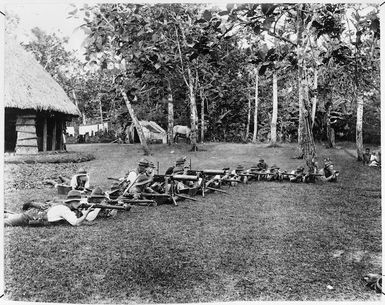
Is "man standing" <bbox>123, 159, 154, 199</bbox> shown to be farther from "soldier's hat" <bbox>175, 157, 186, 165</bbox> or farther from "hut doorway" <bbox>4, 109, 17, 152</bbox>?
"hut doorway" <bbox>4, 109, 17, 152</bbox>

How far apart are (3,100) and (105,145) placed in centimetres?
318

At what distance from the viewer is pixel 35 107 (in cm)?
856

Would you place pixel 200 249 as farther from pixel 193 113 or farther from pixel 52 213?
pixel 193 113

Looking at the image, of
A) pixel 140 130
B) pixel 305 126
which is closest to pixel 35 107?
pixel 140 130

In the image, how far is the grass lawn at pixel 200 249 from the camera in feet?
10.8

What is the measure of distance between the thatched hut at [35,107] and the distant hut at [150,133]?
4.71 ft

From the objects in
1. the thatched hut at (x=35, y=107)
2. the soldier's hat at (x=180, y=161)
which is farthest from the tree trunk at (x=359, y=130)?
the thatched hut at (x=35, y=107)

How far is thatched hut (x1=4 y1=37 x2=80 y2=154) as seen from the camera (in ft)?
19.6

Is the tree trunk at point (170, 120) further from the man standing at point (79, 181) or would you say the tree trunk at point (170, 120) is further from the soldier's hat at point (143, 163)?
the man standing at point (79, 181)

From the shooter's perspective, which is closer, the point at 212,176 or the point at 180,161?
the point at 180,161

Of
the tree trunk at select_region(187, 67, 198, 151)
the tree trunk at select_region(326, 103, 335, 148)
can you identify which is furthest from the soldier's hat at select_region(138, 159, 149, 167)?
the tree trunk at select_region(326, 103, 335, 148)

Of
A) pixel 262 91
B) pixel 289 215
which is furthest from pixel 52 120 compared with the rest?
pixel 262 91

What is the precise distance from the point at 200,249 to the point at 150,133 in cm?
297

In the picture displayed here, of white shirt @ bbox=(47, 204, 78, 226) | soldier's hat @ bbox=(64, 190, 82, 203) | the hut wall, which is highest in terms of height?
the hut wall
